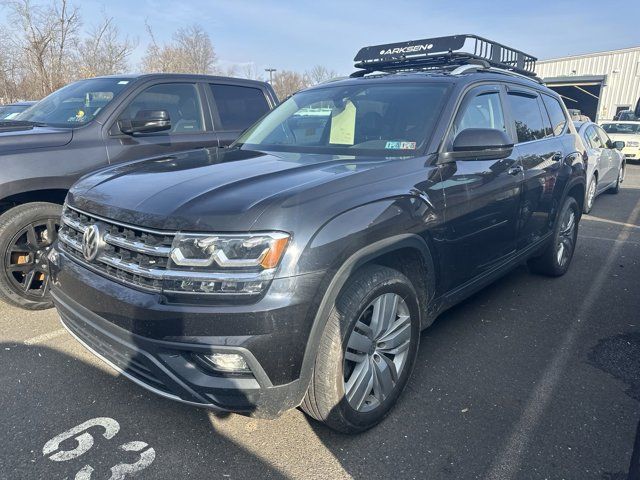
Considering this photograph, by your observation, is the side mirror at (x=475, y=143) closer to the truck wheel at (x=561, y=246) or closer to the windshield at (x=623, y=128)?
the truck wheel at (x=561, y=246)

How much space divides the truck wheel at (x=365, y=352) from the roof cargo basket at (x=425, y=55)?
212 centimetres

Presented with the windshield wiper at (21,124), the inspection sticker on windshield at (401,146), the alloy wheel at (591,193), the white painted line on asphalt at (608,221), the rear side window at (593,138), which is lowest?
the white painted line on asphalt at (608,221)

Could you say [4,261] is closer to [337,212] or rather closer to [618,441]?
[337,212]

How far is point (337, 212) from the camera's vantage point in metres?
2.16

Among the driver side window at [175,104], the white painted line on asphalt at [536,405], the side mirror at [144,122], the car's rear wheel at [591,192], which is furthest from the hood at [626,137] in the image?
the side mirror at [144,122]

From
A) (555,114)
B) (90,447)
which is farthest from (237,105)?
(90,447)

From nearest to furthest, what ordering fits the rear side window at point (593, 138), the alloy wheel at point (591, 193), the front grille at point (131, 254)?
the front grille at point (131, 254)
the alloy wheel at point (591, 193)
the rear side window at point (593, 138)

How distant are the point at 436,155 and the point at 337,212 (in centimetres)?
99

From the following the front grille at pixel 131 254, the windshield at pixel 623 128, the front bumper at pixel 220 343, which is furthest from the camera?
the windshield at pixel 623 128

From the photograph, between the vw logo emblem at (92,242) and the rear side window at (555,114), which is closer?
the vw logo emblem at (92,242)

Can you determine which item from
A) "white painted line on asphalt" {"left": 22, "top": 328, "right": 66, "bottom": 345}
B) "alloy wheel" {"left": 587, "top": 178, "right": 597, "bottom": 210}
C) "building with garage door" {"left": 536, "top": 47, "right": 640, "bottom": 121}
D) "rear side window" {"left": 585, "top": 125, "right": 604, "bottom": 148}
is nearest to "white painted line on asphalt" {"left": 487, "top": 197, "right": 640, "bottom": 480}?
"white painted line on asphalt" {"left": 22, "top": 328, "right": 66, "bottom": 345}

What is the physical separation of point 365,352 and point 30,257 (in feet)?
9.96

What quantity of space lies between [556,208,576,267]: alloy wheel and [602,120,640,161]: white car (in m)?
12.7

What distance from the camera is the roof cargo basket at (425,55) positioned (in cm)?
396
